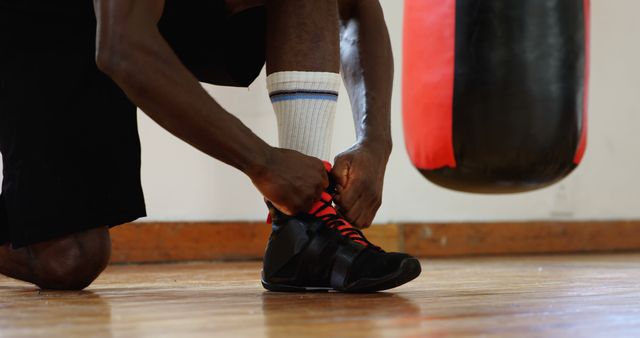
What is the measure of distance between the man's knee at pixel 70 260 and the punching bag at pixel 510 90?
0.78m

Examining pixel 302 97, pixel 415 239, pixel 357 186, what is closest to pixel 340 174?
pixel 357 186

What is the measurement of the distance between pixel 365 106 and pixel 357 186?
0.62 ft

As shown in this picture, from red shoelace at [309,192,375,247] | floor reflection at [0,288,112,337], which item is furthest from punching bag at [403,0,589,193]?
floor reflection at [0,288,112,337]

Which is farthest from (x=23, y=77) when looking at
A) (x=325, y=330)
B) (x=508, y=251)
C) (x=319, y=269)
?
(x=508, y=251)

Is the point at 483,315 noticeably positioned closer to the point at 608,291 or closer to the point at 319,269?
the point at 319,269

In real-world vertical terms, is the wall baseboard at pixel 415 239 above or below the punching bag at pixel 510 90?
below

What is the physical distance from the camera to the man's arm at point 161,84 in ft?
3.15

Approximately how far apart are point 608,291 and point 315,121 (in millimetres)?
427

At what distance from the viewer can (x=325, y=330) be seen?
28.5 inches

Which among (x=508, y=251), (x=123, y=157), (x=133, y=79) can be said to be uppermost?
(x=133, y=79)

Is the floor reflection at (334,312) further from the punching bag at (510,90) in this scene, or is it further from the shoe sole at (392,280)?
the punching bag at (510,90)

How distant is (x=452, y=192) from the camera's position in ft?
9.85

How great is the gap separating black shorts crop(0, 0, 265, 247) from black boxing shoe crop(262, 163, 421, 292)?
280mm

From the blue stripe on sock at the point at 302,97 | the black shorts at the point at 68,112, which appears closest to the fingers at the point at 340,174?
the blue stripe on sock at the point at 302,97
